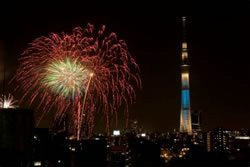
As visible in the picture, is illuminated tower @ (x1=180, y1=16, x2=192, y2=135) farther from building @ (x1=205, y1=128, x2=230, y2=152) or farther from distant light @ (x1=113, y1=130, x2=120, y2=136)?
distant light @ (x1=113, y1=130, x2=120, y2=136)

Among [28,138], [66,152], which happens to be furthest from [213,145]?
[28,138]

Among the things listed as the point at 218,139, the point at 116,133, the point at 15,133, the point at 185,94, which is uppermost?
the point at 185,94

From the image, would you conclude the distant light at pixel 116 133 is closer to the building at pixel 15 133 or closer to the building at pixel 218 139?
the building at pixel 15 133

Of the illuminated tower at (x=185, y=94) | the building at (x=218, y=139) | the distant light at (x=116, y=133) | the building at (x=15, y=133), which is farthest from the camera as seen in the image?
the building at (x=218, y=139)

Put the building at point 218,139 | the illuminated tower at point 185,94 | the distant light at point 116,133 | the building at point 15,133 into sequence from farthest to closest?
the building at point 218,139 → the illuminated tower at point 185,94 → the distant light at point 116,133 → the building at point 15,133

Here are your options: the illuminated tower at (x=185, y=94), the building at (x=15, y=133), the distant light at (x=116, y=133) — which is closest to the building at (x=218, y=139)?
the illuminated tower at (x=185, y=94)

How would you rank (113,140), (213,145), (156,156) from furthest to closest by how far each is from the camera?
(213,145), (113,140), (156,156)

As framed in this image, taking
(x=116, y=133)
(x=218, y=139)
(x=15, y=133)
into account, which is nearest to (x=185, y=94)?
(x=218, y=139)

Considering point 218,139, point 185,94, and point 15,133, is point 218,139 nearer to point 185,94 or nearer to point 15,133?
point 185,94

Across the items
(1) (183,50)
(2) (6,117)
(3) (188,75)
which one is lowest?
(2) (6,117)

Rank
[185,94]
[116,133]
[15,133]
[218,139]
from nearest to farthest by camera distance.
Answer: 1. [15,133]
2. [116,133]
3. [185,94]
4. [218,139]

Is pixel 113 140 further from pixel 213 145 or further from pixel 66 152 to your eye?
pixel 213 145
